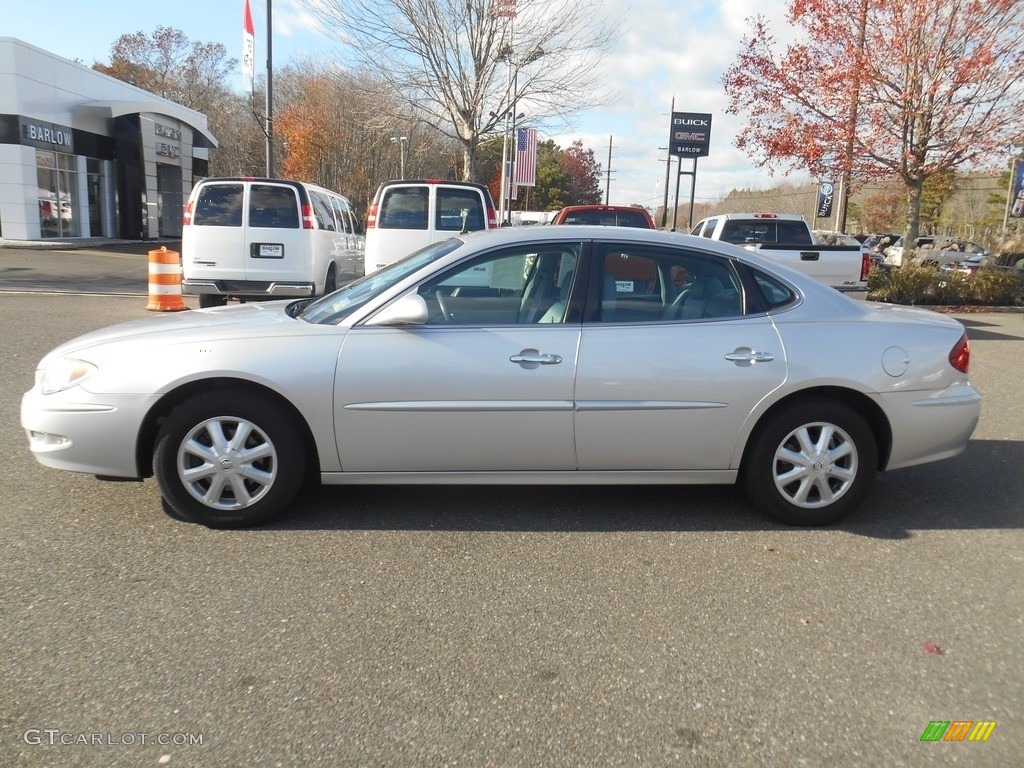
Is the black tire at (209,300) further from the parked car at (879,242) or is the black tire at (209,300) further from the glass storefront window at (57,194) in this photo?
the parked car at (879,242)

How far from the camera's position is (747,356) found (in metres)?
4.34

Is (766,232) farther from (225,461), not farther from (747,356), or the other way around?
(225,461)


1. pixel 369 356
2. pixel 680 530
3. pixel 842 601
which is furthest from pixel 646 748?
pixel 369 356

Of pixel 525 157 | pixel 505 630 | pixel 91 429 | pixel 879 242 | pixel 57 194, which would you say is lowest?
pixel 505 630

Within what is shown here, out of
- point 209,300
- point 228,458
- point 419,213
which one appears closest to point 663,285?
point 228,458

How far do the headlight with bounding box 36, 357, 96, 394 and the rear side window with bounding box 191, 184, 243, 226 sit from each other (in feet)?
26.7

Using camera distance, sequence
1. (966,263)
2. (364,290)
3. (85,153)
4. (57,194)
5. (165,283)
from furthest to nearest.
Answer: (85,153) < (57,194) < (966,263) < (165,283) < (364,290)

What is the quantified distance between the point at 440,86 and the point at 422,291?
19041mm

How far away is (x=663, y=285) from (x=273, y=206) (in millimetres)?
8972

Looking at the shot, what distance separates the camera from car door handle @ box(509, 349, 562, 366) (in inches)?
165

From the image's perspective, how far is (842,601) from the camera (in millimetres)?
3613

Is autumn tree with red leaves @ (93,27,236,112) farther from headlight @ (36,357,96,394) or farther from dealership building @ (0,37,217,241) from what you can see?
headlight @ (36,357,96,394)

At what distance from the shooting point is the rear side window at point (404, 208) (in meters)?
11.8

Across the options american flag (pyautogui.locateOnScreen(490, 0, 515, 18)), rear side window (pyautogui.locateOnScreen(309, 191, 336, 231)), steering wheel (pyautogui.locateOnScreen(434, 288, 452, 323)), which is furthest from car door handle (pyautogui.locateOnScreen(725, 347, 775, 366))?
american flag (pyautogui.locateOnScreen(490, 0, 515, 18))
